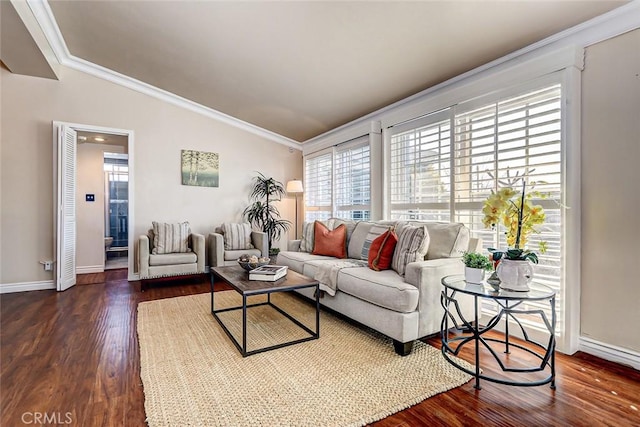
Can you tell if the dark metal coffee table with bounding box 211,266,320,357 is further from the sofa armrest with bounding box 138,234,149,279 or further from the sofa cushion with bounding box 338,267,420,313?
the sofa armrest with bounding box 138,234,149,279

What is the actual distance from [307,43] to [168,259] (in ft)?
10.3

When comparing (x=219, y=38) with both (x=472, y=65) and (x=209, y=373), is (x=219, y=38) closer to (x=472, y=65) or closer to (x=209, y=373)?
(x=472, y=65)

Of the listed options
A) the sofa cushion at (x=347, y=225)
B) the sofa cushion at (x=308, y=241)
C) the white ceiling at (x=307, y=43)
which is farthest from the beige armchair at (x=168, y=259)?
the white ceiling at (x=307, y=43)

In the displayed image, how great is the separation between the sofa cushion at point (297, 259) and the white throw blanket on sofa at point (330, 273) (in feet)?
1.13

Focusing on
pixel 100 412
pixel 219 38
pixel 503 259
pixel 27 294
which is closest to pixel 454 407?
pixel 503 259

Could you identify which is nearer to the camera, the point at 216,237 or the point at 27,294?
the point at 27,294

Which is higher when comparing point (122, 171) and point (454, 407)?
point (122, 171)

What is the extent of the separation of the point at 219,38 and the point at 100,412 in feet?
10.5

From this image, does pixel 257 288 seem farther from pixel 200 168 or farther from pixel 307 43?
pixel 200 168

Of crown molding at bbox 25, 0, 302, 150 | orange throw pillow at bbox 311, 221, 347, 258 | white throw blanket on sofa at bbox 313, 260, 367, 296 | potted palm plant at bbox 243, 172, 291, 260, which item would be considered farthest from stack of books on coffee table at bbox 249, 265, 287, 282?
crown molding at bbox 25, 0, 302, 150

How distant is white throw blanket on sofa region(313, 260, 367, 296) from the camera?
277 centimetres

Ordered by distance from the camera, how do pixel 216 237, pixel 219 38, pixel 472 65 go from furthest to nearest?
pixel 216 237 < pixel 219 38 < pixel 472 65

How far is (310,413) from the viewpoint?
157cm

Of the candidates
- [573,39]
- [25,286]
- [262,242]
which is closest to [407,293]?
[573,39]
